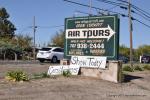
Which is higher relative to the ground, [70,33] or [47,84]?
[70,33]

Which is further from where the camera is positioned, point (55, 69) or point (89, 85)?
point (55, 69)

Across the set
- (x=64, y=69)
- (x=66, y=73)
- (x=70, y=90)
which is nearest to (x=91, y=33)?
(x=64, y=69)

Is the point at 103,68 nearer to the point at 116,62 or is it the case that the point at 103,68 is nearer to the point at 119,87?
the point at 116,62

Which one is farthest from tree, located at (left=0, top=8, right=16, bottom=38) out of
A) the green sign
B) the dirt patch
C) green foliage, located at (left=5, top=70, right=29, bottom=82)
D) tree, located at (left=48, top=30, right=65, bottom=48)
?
green foliage, located at (left=5, top=70, right=29, bottom=82)

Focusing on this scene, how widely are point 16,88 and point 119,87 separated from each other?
5620 millimetres

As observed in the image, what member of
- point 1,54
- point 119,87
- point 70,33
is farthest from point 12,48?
point 119,87

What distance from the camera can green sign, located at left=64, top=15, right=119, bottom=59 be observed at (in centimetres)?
2120

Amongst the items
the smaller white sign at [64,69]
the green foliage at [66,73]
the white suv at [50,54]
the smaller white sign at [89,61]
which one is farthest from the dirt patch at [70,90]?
the white suv at [50,54]

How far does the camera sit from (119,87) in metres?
19.0

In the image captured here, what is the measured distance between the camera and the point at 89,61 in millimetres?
21688

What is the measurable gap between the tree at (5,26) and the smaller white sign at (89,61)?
231 ft

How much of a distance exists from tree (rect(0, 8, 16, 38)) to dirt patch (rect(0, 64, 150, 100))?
72904 mm

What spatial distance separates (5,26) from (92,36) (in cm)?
7231

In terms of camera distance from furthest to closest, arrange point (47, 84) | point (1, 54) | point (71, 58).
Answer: point (1, 54), point (71, 58), point (47, 84)
